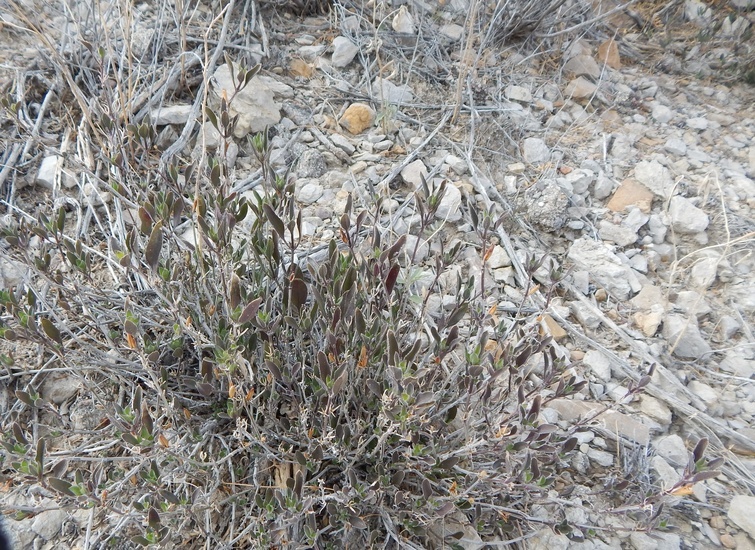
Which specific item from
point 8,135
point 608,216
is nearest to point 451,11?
point 608,216

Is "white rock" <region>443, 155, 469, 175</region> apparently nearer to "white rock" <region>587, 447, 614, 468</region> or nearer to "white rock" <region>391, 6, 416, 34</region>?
"white rock" <region>391, 6, 416, 34</region>

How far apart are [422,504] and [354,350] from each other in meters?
0.48

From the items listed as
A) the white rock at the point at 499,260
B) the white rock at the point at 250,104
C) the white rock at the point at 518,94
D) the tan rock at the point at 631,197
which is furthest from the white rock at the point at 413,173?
the tan rock at the point at 631,197

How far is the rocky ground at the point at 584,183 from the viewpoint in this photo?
2.05 metres

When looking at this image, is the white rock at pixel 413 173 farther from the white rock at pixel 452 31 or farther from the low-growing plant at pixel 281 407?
the white rock at pixel 452 31

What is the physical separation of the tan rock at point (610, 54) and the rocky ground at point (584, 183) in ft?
0.04

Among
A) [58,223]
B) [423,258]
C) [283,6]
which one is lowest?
[423,258]

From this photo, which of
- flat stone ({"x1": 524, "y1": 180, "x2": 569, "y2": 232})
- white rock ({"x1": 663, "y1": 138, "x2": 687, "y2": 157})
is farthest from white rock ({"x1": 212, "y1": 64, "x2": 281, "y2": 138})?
white rock ({"x1": 663, "y1": 138, "x2": 687, "y2": 157})

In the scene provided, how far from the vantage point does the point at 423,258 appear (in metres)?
2.52

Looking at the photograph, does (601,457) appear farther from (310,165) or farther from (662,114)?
(662,114)

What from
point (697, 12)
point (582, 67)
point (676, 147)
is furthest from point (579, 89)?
point (697, 12)

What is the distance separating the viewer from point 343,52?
3271 millimetres

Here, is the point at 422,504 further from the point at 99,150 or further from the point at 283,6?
the point at 283,6

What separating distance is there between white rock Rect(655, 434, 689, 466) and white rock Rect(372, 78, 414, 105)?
2100 millimetres
